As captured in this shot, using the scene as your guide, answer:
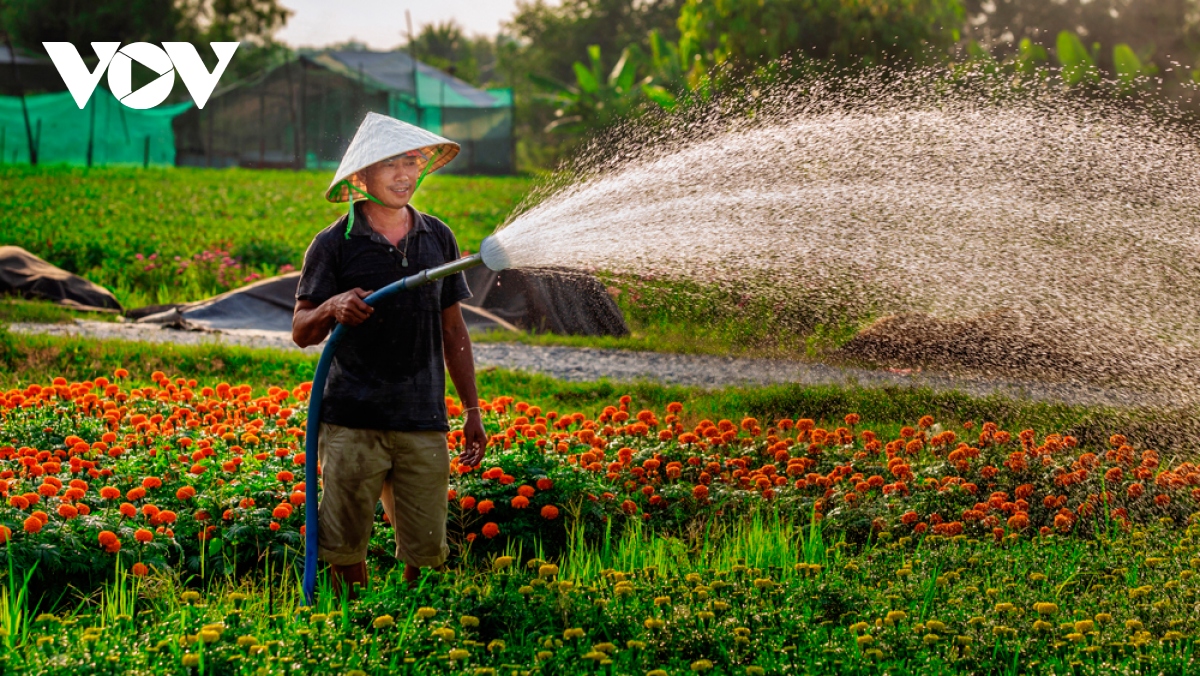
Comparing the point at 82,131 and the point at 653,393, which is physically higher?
the point at 82,131

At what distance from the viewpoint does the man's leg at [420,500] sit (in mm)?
3619

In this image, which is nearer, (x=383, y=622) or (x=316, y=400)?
(x=383, y=622)

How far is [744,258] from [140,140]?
26.7m

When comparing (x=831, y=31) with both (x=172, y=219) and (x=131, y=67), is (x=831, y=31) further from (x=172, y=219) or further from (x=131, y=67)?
(x=131, y=67)

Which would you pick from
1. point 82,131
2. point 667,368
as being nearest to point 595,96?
point 82,131

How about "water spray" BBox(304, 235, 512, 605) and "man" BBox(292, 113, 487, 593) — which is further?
"man" BBox(292, 113, 487, 593)

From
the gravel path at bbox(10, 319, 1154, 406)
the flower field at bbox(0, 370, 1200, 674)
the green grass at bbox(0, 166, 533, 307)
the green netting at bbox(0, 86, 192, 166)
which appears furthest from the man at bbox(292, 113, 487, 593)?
the green netting at bbox(0, 86, 192, 166)

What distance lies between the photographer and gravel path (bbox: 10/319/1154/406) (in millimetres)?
7824

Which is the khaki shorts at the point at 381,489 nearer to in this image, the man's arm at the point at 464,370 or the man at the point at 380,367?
the man at the point at 380,367

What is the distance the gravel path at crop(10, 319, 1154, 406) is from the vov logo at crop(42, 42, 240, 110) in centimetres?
1960

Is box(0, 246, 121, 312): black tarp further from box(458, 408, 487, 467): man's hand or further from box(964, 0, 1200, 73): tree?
box(964, 0, 1200, 73): tree

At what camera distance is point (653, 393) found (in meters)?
7.95

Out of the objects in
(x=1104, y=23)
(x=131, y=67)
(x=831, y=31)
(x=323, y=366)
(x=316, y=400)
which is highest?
(x=1104, y=23)

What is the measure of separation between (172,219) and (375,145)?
51.0ft
